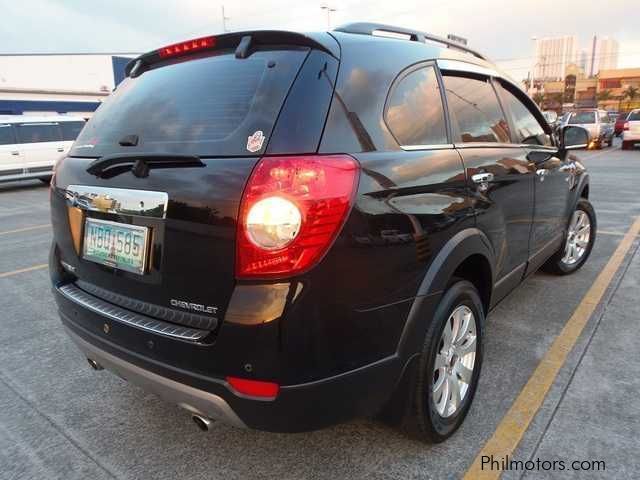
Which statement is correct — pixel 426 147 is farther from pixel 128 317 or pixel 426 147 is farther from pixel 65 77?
pixel 65 77

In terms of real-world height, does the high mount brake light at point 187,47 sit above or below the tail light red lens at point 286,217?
above

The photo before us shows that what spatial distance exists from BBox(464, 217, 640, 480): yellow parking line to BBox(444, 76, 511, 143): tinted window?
1.38m

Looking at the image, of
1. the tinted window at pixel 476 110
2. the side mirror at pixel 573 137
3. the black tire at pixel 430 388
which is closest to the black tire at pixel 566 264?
the side mirror at pixel 573 137

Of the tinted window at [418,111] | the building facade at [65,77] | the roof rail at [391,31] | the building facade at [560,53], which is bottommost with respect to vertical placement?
the tinted window at [418,111]

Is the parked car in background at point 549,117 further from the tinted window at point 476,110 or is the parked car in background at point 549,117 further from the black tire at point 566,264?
the tinted window at point 476,110

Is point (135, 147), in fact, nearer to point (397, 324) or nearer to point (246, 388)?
point (246, 388)

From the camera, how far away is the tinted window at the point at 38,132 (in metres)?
13.6

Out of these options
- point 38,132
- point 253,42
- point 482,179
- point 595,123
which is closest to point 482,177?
point 482,179

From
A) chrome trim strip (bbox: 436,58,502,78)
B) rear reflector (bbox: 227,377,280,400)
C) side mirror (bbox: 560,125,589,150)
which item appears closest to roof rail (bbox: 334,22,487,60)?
chrome trim strip (bbox: 436,58,502,78)

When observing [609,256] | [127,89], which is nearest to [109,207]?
[127,89]

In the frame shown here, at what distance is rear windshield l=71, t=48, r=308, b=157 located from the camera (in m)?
1.83

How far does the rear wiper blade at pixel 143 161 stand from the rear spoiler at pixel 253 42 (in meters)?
0.52

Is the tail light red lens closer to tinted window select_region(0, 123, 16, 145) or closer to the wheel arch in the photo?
the wheel arch

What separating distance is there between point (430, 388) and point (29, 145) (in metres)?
14.5
